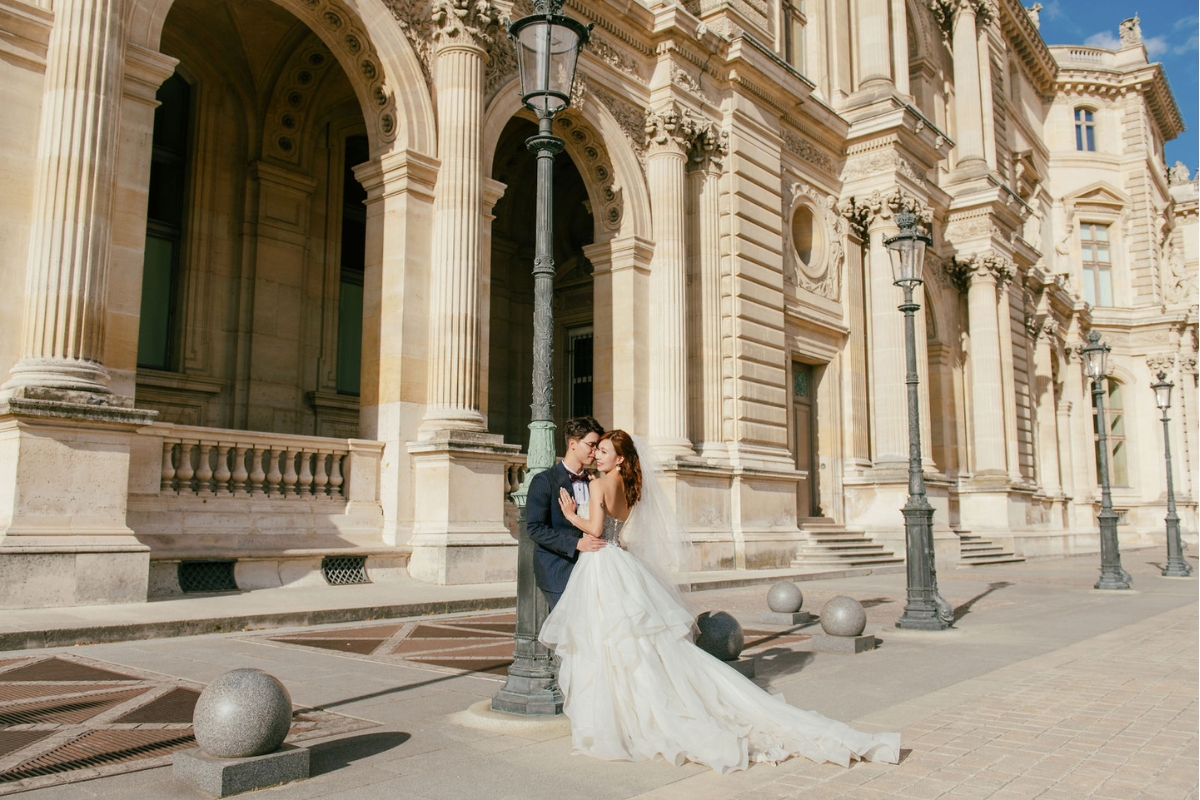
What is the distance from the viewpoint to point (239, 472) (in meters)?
13.0

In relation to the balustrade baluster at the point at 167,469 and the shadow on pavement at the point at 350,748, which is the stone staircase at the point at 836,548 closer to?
the balustrade baluster at the point at 167,469

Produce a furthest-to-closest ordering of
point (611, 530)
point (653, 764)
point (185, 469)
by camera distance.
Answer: point (185, 469)
point (611, 530)
point (653, 764)

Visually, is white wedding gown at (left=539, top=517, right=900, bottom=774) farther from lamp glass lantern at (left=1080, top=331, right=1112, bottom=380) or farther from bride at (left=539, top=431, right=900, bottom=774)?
lamp glass lantern at (left=1080, top=331, right=1112, bottom=380)

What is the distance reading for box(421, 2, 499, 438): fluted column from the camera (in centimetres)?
1462

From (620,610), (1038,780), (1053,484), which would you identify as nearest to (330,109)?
(620,610)

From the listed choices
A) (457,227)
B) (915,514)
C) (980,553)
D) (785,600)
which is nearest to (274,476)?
(457,227)

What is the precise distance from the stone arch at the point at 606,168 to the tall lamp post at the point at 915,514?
762 centimetres

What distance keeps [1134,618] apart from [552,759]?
10650mm

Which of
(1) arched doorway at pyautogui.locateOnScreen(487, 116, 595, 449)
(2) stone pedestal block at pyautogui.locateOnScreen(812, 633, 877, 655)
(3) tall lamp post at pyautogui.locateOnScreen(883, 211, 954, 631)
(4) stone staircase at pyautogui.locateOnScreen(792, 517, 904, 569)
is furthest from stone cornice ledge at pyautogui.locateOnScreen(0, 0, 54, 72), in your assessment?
(4) stone staircase at pyautogui.locateOnScreen(792, 517, 904, 569)

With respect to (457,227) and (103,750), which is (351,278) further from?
(103,750)

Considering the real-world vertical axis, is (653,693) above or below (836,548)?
below

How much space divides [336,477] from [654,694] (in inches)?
378

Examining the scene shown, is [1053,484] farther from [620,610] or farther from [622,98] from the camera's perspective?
[620,610]

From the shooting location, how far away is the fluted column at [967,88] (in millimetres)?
33594
